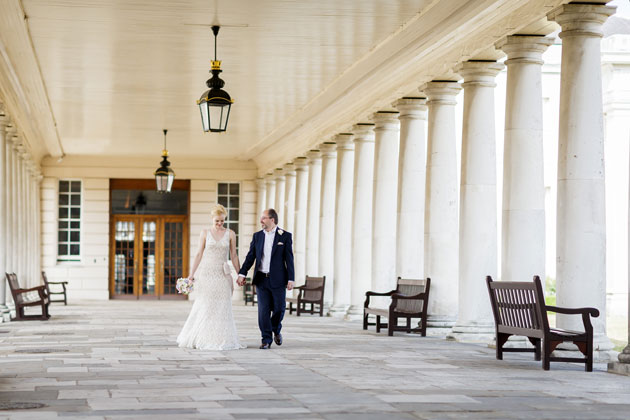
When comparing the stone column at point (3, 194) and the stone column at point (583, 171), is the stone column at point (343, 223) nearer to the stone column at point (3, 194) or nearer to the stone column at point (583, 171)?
the stone column at point (3, 194)

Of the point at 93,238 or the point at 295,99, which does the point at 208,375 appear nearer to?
the point at 295,99

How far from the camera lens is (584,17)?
9758 mm

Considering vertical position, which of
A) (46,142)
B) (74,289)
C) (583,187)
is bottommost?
(74,289)

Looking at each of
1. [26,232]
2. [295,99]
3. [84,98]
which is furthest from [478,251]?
[26,232]

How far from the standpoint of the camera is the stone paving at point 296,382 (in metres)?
6.12

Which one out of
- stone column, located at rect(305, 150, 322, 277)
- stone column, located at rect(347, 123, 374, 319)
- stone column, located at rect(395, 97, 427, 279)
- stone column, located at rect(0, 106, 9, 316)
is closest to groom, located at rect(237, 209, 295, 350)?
stone column, located at rect(395, 97, 427, 279)

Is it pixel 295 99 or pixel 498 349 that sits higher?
pixel 295 99

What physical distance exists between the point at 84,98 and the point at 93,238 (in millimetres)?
12460

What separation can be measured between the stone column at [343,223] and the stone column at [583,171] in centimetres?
1030

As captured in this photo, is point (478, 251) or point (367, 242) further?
point (367, 242)

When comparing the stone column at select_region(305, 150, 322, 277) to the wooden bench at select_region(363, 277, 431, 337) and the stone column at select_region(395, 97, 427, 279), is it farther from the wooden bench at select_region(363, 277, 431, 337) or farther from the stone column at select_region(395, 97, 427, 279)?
the wooden bench at select_region(363, 277, 431, 337)

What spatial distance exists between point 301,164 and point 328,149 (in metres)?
3.27

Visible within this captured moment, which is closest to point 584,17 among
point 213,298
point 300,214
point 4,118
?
point 213,298

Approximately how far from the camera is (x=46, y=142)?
26516 mm
